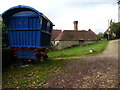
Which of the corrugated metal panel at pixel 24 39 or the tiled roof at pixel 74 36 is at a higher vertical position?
the tiled roof at pixel 74 36

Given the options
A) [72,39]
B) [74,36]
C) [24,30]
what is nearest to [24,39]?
[24,30]

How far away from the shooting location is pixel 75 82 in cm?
446

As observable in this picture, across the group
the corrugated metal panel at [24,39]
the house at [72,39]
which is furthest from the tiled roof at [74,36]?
the corrugated metal panel at [24,39]

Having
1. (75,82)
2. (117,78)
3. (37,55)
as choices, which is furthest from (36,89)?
(37,55)

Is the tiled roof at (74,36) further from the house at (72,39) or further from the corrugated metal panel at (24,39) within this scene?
the corrugated metal panel at (24,39)

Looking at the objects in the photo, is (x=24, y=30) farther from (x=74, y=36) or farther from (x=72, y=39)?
(x=74, y=36)

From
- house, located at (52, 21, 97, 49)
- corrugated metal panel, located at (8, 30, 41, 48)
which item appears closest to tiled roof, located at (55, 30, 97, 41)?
house, located at (52, 21, 97, 49)

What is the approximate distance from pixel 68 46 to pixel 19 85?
27293 mm

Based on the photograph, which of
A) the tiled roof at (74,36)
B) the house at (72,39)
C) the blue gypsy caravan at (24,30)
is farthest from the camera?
Result: the tiled roof at (74,36)

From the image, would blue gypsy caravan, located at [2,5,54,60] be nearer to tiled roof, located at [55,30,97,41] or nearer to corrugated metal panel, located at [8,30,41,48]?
corrugated metal panel, located at [8,30,41,48]

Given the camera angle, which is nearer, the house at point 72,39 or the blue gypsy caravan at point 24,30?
the blue gypsy caravan at point 24,30

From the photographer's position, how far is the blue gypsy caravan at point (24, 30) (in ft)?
23.3

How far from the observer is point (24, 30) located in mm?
7316

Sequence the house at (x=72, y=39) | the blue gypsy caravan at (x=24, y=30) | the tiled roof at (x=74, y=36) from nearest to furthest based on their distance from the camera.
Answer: the blue gypsy caravan at (x=24, y=30), the house at (x=72, y=39), the tiled roof at (x=74, y=36)
